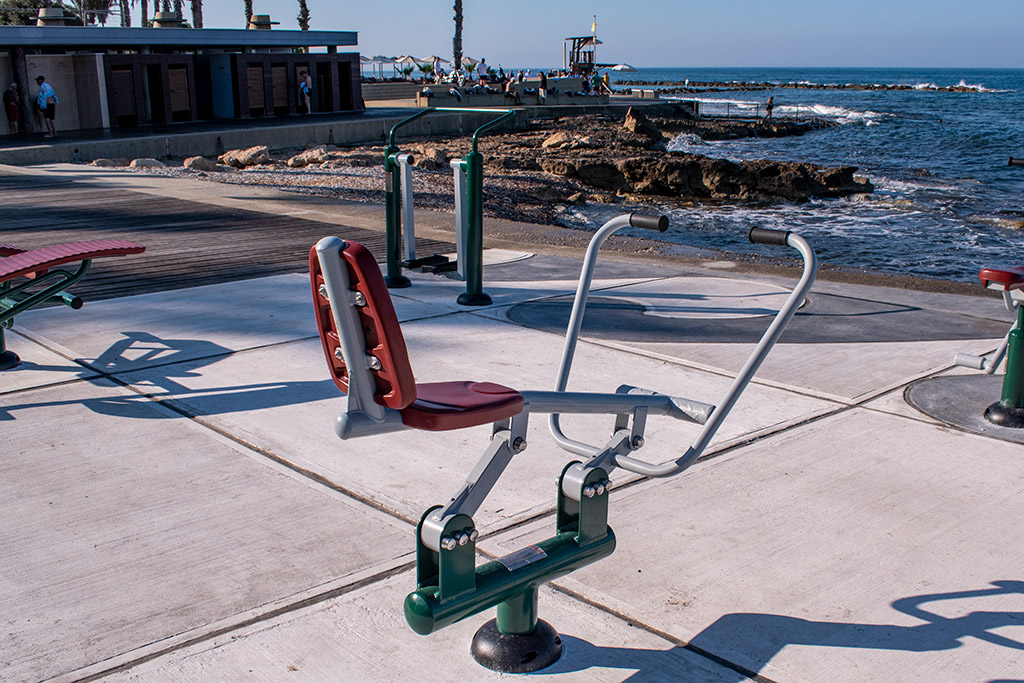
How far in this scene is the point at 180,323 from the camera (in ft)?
22.2

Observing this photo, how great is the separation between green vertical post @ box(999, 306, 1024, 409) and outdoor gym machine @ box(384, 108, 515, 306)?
356 cm

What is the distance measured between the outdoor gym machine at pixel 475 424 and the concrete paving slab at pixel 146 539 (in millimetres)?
798

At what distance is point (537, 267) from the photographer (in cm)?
920

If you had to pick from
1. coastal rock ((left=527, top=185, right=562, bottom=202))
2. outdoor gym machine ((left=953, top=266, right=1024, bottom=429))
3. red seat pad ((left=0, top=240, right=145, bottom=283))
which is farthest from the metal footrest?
coastal rock ((left=527, top=185, right=562, bottom=202))

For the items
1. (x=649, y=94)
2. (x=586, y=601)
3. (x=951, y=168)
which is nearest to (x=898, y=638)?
(x=586, y=601)

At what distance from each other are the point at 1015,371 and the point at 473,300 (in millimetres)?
3930

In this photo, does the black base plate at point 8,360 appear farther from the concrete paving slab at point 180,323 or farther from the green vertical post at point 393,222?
the green vertical post at point 393,222

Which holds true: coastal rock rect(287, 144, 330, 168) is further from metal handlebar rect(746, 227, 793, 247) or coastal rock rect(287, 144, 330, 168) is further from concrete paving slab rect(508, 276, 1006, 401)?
metal handlebar rect(746, 227, 793, 247)

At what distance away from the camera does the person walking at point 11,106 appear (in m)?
26.0

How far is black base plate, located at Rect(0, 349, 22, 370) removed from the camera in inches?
221

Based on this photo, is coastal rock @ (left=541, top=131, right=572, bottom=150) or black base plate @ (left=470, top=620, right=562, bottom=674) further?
coastal rock @ (left=541, top=131, right=572, bottom=150)

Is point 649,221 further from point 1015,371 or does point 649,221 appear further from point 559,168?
point 559,168

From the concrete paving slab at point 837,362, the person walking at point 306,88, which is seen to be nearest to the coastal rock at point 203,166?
the person walking at point 306,88

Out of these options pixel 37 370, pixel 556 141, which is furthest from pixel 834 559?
pixel 556 141
